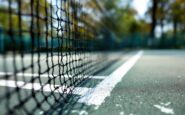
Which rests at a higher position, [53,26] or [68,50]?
[53,26]

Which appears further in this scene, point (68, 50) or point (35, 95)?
point (68, 50)

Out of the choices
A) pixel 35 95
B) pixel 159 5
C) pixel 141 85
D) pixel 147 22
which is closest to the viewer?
pixel 35 95

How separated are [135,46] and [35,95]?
29.0m

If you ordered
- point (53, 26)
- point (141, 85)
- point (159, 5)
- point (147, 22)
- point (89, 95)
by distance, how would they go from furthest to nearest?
point (147, 22)
point (159, 5)
point (141, 85)
point (53, 26)
point (89, 95)

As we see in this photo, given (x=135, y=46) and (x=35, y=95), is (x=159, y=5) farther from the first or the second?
(x=35, y=95)

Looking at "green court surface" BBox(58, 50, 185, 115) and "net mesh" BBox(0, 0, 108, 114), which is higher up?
"net mesh" BBox(0, 0, 108, 114)

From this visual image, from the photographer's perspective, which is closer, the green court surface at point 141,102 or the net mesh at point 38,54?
the net mesh at point 38,54

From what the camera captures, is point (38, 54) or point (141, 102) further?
point (38, 54)

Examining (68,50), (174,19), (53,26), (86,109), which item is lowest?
(86,109)

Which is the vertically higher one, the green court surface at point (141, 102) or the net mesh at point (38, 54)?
the net mesh at point (38, 54)

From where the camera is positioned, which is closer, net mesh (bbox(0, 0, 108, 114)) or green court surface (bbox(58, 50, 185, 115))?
net mesh (bbox(0, 0, 108, 114))

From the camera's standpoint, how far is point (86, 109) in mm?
2514

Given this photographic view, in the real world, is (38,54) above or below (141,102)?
above

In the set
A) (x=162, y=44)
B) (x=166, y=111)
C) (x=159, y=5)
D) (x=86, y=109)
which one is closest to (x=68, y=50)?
(x=86, y=109)
